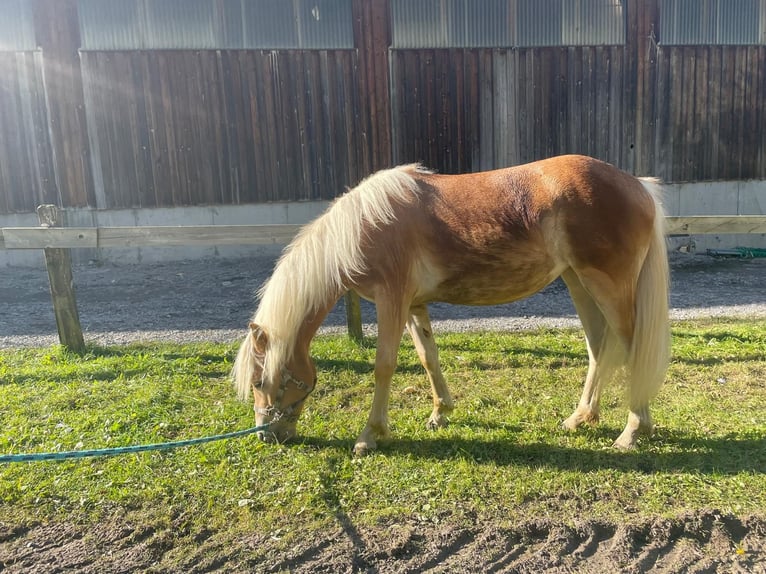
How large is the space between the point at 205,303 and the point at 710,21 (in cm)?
1151

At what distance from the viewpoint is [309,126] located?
427 inches

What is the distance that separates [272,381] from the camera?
3.47 metres

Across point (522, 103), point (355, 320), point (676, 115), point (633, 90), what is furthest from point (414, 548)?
point (676, 115)

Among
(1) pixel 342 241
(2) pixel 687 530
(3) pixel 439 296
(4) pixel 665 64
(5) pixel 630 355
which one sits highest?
(4) pixel 665 64

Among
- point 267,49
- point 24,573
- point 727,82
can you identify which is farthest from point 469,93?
point 24,573

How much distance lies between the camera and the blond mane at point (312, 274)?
3.43 metres

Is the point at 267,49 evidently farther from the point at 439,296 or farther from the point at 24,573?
the point at 24,573

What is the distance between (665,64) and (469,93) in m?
4.19

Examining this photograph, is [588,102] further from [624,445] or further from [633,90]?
[624,445]

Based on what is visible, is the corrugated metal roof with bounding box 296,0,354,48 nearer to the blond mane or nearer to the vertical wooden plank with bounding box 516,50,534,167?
the vertical wooden plank with bounding box 516,50,534,167

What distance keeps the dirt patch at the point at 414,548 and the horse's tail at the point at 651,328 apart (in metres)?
0.95

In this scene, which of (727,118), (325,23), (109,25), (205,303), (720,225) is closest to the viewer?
(720,225)

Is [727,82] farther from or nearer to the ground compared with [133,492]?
farther from the ground

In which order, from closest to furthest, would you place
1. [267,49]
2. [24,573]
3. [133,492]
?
[24,573]
[133,492]
[267,49]
